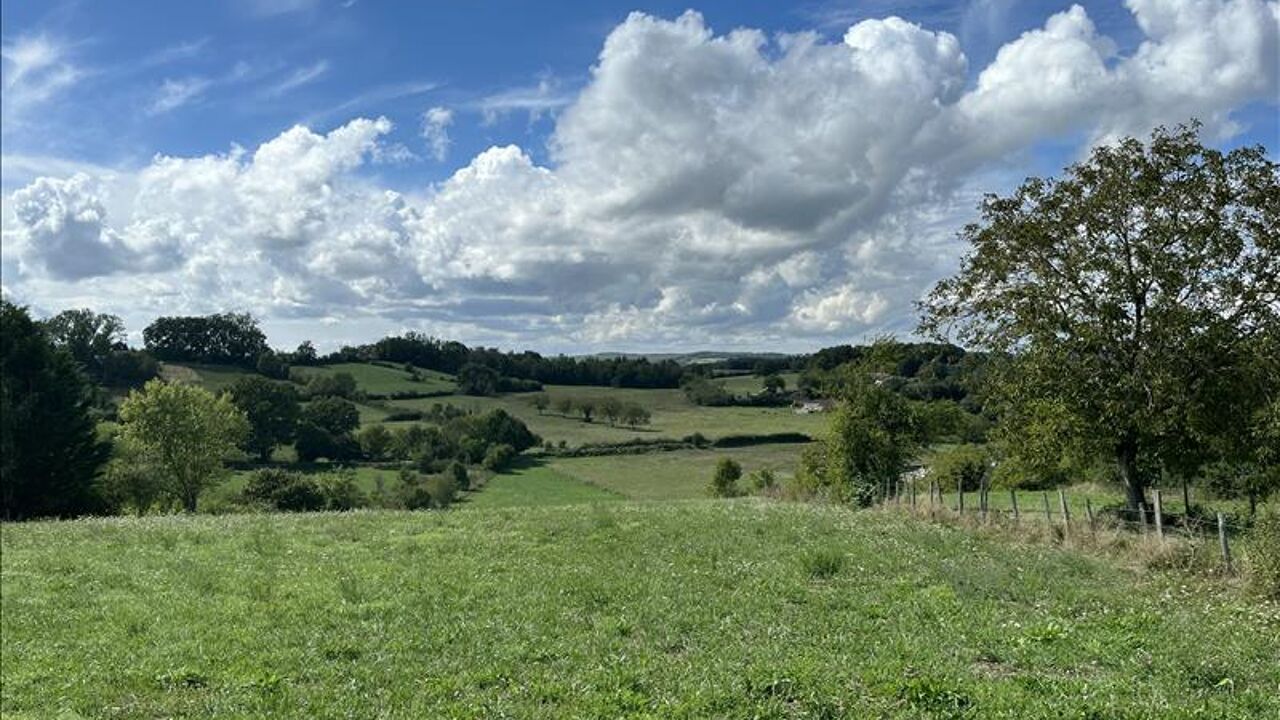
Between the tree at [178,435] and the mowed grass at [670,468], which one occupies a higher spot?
the tree at [178,435]

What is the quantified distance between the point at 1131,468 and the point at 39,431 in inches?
2445

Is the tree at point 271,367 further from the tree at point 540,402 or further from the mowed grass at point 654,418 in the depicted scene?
the tree at point 540,402

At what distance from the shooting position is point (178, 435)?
228 ft

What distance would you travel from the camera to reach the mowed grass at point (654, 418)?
117 metres

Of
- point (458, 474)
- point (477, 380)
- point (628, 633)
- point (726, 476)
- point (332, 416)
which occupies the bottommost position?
point (458, 474)

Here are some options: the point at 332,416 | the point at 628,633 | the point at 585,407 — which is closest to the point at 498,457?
the point at 332,416

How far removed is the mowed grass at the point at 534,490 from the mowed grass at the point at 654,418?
51.1ft

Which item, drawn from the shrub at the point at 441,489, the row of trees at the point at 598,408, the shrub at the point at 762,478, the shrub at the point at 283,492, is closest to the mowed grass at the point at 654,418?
the row of trees at the point at 598,408

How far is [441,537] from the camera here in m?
27.0

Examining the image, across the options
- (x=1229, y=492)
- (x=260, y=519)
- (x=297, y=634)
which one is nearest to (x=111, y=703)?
(x=297, y=634)

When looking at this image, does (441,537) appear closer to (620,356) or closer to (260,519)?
(260,519)

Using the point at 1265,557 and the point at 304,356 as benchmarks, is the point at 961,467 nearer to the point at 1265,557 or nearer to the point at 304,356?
the point at 1265,557

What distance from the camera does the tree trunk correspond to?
31.6 m

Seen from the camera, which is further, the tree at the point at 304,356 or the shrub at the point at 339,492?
the tree at the point at 304,356
